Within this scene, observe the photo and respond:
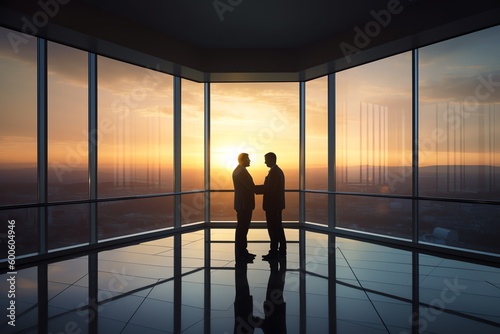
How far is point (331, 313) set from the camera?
132 inches

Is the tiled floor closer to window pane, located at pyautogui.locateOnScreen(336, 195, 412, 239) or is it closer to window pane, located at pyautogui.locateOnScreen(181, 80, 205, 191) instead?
window pane, located at pyautogui.locateOnScreen(336, 195, 412, 239)

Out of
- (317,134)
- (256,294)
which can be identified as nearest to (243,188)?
(256,294)

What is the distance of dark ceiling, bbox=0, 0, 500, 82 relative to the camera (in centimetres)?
528

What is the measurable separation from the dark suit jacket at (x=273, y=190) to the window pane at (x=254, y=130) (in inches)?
118

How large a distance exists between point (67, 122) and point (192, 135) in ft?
10.3

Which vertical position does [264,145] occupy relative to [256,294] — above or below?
above

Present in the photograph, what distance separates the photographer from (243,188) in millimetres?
5598

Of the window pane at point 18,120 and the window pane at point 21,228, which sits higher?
the window pane at point 18,120

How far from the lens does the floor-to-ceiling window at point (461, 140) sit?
548 cm

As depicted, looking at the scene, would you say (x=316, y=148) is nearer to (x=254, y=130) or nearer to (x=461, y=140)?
(x=254, y=130)

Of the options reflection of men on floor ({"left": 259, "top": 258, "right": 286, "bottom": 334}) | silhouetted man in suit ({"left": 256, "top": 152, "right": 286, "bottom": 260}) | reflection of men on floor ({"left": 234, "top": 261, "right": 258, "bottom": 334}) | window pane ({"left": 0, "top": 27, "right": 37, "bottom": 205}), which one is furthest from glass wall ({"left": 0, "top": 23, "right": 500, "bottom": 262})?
reflection of men on floor ({"left": 234, "top": 261, "right": 258, "bottom": 334})

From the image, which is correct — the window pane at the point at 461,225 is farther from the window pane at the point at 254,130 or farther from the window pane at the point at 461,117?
the window pane at the point at 254,130

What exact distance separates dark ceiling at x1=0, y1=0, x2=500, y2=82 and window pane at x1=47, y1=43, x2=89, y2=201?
1.20 ft

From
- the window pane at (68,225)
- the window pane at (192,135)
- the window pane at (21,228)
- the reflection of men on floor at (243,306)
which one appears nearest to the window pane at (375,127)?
the window pane at (192,135)
